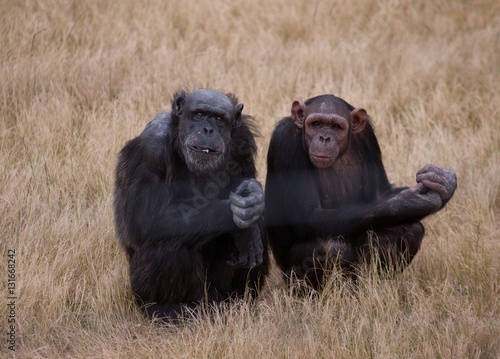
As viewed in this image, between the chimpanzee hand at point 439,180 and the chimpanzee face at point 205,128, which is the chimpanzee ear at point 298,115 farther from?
the chimpanzee hand at point 439,180

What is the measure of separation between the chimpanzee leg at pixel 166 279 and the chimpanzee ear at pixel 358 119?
156cm

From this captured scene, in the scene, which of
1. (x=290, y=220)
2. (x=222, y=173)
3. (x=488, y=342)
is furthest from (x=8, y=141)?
(x=488, y=342)

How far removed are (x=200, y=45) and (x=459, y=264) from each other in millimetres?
4935

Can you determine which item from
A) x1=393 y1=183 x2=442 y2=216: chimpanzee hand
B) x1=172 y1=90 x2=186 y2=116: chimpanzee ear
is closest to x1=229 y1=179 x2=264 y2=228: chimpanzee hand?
x1=172 y1=90 x2=186 y2=116: chimpanzee ear

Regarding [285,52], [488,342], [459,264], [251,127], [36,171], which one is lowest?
[488,342]

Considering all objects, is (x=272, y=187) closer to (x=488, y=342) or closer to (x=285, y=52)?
(x=488, y=342)

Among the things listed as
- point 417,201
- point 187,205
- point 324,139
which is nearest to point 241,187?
point 187,205

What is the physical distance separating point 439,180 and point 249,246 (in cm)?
143

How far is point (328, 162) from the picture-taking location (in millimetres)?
4566

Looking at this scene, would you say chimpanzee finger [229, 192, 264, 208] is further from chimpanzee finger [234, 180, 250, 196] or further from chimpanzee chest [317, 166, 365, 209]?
chimpanzee chest [317, 166, 365, 209]

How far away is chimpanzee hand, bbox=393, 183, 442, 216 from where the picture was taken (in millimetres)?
4445

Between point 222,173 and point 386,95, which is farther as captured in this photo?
point 386,95

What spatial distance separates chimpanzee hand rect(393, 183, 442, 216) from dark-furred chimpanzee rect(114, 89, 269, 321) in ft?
3.39

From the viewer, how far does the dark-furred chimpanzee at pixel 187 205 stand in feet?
14.1
